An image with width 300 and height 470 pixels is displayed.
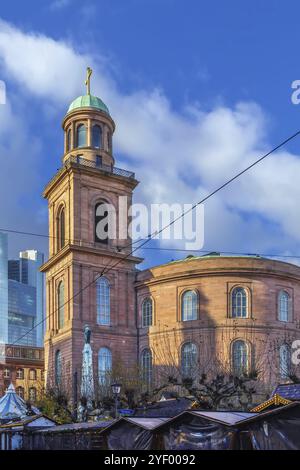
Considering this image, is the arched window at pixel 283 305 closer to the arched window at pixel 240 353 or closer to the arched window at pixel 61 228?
the arched window at pixel 240 353

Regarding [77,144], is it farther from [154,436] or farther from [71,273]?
[154,436]

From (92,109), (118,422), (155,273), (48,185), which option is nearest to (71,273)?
(155,273)

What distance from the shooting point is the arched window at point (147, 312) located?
58531 millimetres

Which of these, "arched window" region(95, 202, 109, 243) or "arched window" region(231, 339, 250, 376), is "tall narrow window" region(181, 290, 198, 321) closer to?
"arched window" region(231, 339, 250, 376)

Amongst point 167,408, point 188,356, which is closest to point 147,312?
point 188,356

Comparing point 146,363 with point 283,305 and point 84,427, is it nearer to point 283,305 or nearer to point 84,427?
point 283,305

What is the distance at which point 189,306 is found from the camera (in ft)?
186

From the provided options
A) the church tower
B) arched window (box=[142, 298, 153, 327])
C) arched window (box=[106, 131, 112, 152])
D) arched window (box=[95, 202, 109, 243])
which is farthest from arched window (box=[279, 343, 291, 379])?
arched window (box=[106, 131, 112, 152])

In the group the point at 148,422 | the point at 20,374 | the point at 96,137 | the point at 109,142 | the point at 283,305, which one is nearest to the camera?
the point at 148,422

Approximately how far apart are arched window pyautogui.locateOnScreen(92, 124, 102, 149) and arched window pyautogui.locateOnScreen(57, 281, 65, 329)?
13392 mm

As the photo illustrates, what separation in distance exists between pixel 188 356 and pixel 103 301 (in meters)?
8.56

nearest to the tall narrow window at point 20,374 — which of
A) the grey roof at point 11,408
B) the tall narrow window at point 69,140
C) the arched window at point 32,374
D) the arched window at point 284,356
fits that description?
the arched window at point 32,374

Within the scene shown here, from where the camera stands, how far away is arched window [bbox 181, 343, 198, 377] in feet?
179
